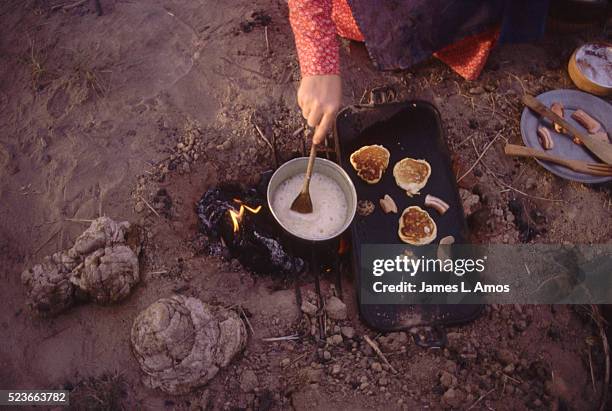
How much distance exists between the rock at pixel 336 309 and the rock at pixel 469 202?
3.55 ft

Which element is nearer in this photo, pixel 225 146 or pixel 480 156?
pixel 225 146

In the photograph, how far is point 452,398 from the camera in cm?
247

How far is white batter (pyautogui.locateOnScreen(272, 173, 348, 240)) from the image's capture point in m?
2.61

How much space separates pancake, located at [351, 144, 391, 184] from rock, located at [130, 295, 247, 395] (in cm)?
123

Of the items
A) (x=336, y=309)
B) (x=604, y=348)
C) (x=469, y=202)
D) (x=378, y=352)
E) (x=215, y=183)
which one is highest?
(x=215, y=183)

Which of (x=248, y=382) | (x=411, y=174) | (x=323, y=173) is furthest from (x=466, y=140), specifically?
(x=248, y=382)

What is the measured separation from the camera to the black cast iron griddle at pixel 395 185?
2588mm

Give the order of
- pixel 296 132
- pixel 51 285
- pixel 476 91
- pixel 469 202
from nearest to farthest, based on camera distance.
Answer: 1. pixel 51 285
2. pixel 469 202
3. pixel 296 132
4. pixel 476 91

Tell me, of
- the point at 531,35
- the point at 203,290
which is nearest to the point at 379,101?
the point at 531,35

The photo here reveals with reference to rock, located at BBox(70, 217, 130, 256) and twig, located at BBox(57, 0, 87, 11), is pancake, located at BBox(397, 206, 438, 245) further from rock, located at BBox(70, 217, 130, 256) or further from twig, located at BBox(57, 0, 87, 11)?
twig, located at BBox(57, 0, 87, 11)

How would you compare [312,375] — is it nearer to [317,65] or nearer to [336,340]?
[336,340]

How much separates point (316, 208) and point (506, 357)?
1.43m

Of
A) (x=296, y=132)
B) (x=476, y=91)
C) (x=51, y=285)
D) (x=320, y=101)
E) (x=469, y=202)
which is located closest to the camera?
(x=320, y=101)

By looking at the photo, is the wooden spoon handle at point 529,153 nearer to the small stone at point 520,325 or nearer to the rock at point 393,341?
the small stone at point 520,325
